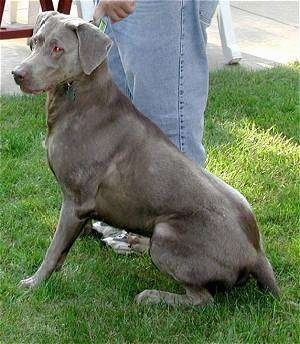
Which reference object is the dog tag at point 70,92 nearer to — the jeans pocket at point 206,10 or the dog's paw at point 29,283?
the jeans pocket at point 206,10

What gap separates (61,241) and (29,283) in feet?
0.88

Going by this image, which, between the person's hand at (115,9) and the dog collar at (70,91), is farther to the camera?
the dog collar at (70,91)

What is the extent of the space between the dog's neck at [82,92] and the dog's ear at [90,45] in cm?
15

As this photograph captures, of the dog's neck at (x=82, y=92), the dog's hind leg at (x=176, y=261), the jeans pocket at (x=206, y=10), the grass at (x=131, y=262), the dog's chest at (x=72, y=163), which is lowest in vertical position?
the grass at (x=131, y=262)

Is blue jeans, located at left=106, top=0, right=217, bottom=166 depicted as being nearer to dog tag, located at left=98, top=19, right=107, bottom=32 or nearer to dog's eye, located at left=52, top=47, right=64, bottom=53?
dog tag, located at left=98, top=19, right=107, bottom=32

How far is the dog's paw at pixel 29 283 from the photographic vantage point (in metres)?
3.83

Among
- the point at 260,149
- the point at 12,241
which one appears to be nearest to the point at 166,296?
the point at 12,241

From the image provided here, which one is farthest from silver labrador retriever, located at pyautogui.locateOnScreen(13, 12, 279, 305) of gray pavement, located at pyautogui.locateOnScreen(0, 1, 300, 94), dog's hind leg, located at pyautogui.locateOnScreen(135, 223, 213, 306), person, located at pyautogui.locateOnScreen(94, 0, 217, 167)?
gray pavement, located at pyautogui.locateOnScreen(0, 1, 300, 94)

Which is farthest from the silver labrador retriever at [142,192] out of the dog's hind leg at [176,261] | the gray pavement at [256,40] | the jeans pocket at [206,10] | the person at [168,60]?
the gray pavement at [256,40]

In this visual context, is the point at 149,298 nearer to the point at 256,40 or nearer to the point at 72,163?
the point at 72,163

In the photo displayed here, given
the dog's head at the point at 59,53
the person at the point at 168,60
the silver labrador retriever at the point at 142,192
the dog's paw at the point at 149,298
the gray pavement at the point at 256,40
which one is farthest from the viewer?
the gray pavement at the point at 256,40

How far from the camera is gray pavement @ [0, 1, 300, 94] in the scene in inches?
317

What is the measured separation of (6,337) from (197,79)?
160 centimetres

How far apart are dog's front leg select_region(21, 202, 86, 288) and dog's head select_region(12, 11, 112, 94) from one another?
0.62 meters
